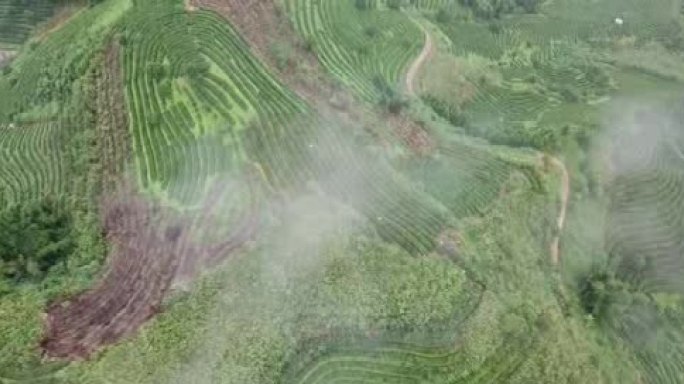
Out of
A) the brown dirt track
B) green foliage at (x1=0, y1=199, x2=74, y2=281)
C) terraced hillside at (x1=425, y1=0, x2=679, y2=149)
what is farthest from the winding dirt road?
green foliage at (x1=0, y1=199, x2=74, y2=281)

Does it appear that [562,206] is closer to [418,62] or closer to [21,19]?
[418,62]

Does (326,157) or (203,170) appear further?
(326,157)

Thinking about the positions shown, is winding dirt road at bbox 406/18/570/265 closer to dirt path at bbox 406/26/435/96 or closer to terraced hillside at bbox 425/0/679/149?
dirt path at bbox 406/26/435/96

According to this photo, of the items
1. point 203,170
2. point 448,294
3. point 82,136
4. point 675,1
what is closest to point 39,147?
point 82,136

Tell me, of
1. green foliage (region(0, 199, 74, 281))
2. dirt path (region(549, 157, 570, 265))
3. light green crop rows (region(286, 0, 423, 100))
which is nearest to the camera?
green foliage (region(0, 199, 74, 281))

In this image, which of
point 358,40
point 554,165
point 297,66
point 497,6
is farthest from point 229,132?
point 497,6

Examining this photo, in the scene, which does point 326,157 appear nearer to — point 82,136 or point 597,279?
point 82,136
